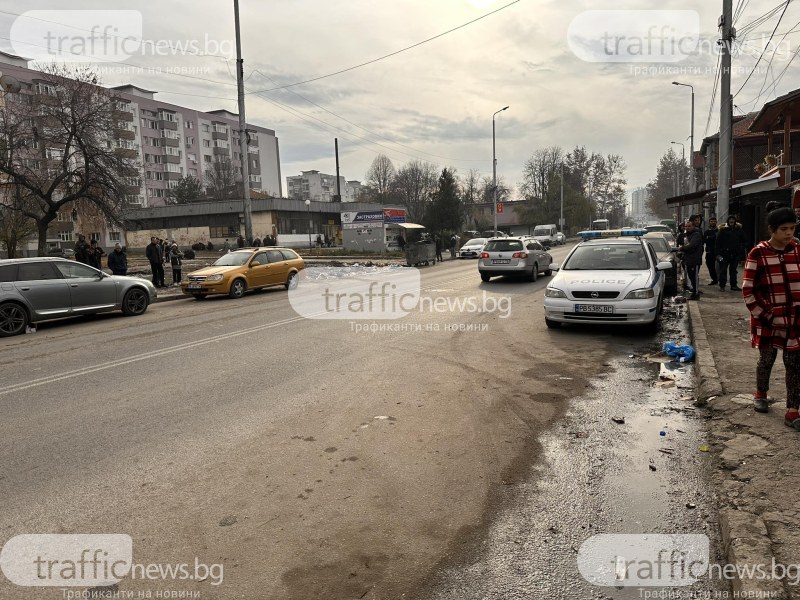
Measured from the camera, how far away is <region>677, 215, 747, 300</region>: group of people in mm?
11859

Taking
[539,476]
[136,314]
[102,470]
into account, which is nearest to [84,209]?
[136,314]

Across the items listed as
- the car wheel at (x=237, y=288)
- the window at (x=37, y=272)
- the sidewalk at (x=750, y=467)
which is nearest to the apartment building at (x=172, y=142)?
the car wheel at (x=237, y=288)

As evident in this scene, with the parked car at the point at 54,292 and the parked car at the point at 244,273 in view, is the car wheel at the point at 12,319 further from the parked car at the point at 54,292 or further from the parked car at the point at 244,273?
the parked car at the point at 244,273

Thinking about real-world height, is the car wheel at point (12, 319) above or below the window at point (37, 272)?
below

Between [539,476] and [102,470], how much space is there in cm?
343

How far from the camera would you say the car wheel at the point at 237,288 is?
16172mm

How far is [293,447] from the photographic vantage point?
4.55 m

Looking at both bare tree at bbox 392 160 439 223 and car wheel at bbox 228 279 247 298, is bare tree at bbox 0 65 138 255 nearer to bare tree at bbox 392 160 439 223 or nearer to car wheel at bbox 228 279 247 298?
car wheel at bbox 228 279 247 298

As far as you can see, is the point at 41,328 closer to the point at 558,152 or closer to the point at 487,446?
the point at 487,446

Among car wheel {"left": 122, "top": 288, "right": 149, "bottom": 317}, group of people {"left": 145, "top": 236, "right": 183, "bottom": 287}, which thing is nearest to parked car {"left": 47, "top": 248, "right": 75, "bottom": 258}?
group of people {"left": 145, "top": 236, "right": 183, "bottom": 287}

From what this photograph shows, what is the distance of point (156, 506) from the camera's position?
3.61m

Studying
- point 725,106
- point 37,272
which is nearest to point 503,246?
point 725,106

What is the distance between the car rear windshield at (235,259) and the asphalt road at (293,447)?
7797mm

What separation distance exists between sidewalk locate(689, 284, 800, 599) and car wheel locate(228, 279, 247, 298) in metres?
12.9
